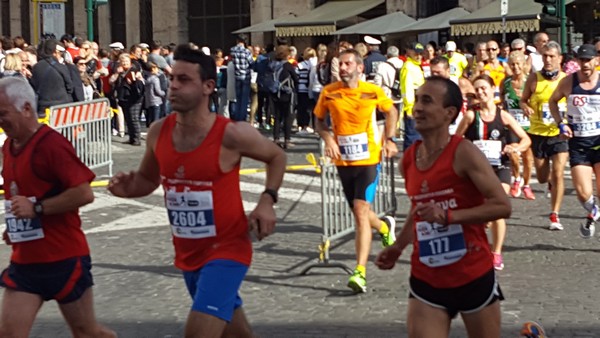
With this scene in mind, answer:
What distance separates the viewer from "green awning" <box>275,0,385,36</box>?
35031 mm

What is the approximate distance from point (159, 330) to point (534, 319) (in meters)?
2.36

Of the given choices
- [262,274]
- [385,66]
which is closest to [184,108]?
[262,274]

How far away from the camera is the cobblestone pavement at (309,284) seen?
7.86 metres

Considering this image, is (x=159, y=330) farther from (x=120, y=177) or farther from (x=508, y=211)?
(x=508, y=211)

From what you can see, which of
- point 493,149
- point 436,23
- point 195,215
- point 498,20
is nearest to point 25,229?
point 195,215

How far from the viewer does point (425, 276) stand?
5.55 metres

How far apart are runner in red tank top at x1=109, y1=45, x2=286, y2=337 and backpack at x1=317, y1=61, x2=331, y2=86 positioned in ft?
45.7

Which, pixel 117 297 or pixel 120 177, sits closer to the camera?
pixel 120 177

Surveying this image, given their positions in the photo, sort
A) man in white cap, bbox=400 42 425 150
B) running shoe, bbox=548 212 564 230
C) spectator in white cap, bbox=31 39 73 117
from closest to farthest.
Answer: running shoe, bbox=548 212 564 230
man in white cap, bbox=400 42 425 150
spectator in white cap, bbox=31 39 73 117

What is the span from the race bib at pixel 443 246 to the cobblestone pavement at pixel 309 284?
206 centimetres

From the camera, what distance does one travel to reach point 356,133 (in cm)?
966

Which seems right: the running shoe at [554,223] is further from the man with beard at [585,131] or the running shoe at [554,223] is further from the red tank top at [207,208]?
the red tank top at [207,208]

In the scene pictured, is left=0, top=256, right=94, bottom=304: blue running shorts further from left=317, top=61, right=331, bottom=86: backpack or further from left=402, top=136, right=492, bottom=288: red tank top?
left=317, top=61, right=331, bottom=86: backpack

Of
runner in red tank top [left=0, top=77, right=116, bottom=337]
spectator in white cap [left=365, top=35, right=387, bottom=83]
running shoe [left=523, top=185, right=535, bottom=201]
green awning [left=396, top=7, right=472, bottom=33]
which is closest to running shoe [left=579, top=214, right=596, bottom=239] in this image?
running shoe [left=523, top=185, right=535, bottom=201]
